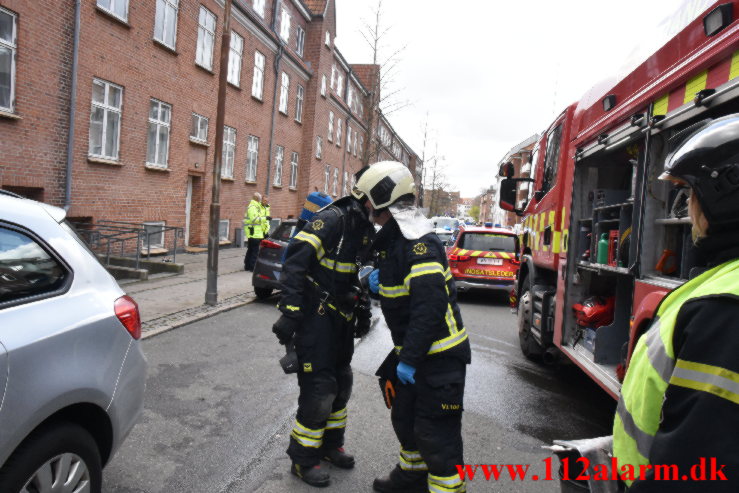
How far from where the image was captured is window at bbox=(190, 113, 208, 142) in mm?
16008

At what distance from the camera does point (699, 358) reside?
3.62 feet

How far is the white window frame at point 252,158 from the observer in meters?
20.2

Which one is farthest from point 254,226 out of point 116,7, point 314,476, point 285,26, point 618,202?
point 285,26

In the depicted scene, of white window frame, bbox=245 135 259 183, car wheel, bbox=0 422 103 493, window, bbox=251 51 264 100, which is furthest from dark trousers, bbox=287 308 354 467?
window, bbox=251 51 264 100

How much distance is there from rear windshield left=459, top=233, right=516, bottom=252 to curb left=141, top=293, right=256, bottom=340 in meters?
4.63

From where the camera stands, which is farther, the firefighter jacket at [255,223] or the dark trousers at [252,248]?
the dark trousers at [252,248]

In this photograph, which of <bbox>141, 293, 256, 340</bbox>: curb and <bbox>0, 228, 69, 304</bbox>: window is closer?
<bbox>0, 228, 69, 304</bbox>: window

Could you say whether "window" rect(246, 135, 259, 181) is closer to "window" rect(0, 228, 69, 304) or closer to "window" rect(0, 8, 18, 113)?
"window" rect(0, 8, 18, 113)

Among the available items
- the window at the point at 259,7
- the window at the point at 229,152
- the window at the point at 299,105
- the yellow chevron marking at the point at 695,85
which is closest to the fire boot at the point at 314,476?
the yellow chevron marking at the point at 695,85

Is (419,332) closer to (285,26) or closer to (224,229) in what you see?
(224,229)

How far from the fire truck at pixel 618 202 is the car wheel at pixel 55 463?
295cm

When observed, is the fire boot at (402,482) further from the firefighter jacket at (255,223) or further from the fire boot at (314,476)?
the firefighter jacket at (255,223)

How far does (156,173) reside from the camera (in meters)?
14.1

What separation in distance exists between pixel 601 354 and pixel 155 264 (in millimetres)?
9666
